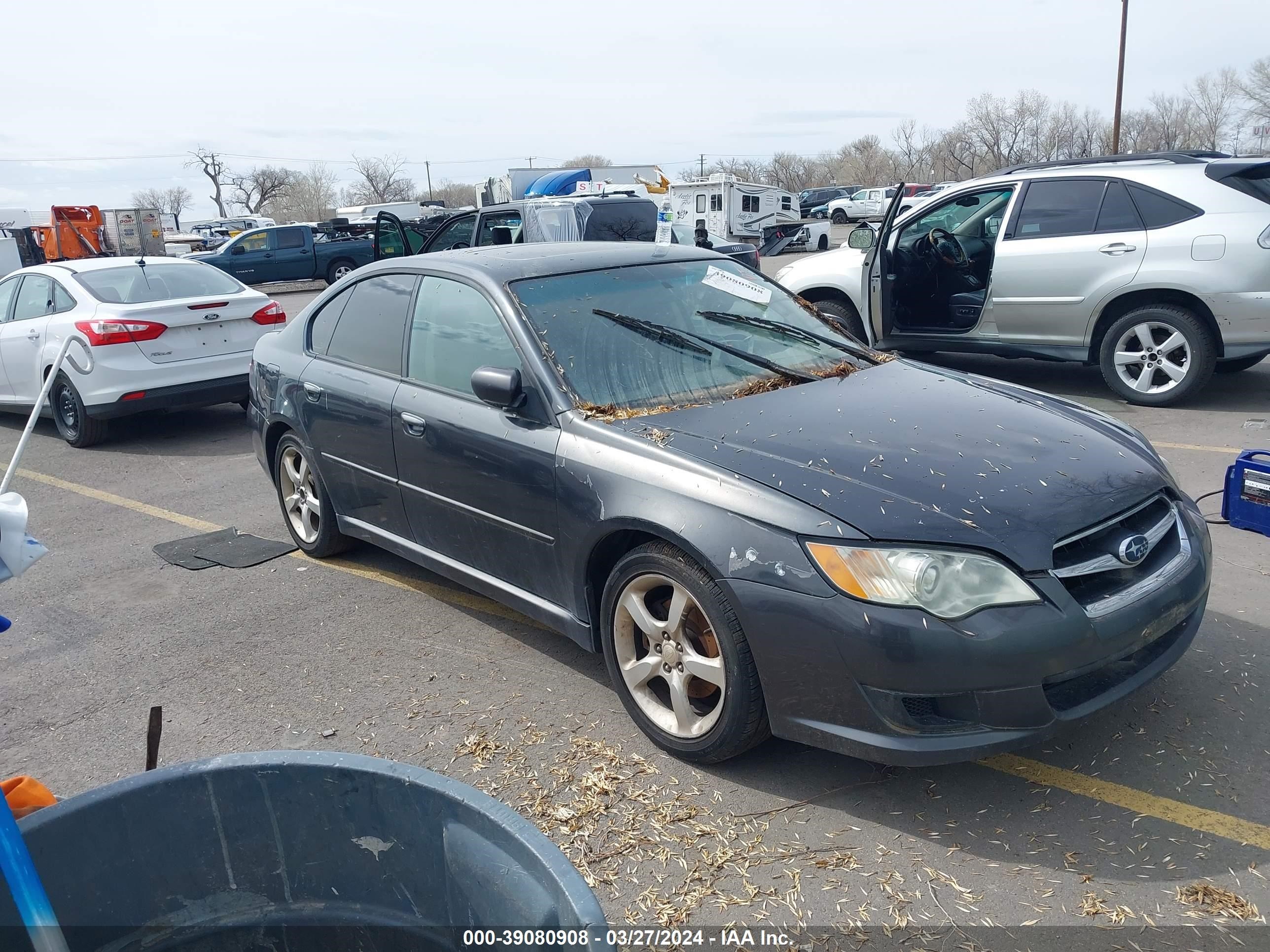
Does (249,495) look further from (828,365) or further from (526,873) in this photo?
(526,873)

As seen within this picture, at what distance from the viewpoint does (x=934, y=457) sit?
3.28 metres

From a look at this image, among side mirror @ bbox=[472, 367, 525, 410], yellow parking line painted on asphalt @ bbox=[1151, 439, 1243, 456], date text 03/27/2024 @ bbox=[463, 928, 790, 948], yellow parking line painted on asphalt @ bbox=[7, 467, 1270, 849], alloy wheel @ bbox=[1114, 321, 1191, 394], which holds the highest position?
side mirror @ bbox=[472, 367, 525, 410]

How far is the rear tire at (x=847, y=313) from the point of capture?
31.3ft

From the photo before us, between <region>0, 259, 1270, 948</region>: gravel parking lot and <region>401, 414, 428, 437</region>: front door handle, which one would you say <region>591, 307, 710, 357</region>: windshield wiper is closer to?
<region>401, 414, 428, 437</region>: front door handle

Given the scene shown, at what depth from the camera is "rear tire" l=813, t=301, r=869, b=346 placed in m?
9.55

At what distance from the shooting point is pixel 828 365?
432 cm

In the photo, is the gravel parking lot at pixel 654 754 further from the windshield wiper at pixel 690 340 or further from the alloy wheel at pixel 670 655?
the windshield wiper at pixel 690 340

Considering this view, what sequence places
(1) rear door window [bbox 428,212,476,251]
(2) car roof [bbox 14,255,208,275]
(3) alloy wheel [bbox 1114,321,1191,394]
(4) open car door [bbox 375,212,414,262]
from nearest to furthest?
(3) alloy wheel [bbox 1114,321,1191,394] → (2) car roof [bbox 14,255,208,275] → (4) open car door [bbox 375,212,414,262] → (1) rear door window [bbox 428,212,476,251]

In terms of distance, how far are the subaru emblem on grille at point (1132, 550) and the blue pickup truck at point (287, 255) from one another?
2411 cm

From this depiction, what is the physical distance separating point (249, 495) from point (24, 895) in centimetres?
591

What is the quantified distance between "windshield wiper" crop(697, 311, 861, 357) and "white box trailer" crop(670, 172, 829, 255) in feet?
78.3

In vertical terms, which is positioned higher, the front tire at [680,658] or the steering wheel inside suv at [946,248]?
the steering wheel inside suv at [946,248]

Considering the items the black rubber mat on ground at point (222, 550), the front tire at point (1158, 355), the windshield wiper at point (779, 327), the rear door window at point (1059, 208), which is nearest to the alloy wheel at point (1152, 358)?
the front tire at point (1158, 355)

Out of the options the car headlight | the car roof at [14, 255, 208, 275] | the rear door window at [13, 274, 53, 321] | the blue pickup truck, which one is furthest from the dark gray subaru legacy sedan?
the blue pickup truck
